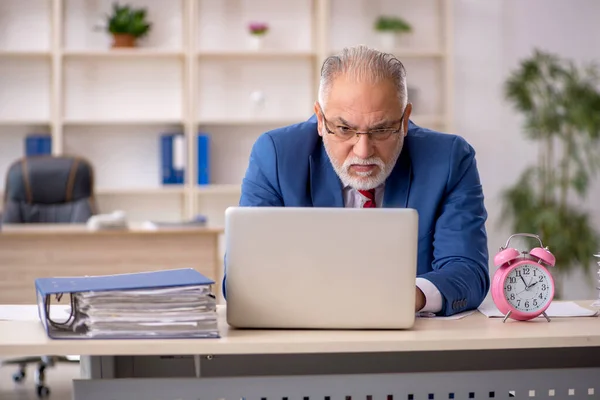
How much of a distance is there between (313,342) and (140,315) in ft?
0.98

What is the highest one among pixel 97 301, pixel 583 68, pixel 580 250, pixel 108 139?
pixel 583 68

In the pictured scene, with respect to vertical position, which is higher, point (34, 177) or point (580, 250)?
point (34, 177)

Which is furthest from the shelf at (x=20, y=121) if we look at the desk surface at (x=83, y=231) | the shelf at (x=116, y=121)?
the desk surface at (x=83, y=231)

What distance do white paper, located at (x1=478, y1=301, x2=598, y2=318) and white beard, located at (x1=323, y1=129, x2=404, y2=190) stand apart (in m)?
0.37

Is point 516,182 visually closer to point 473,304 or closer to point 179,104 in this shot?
point 179,104

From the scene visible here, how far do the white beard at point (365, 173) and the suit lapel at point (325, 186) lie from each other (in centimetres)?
7

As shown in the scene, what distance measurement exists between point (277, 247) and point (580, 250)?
410cm

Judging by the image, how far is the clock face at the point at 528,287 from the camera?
1.65 m

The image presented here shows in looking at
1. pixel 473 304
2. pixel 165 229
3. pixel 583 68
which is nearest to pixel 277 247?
pixel 473 304

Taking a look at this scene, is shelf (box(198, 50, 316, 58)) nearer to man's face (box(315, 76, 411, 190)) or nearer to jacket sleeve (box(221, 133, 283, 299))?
jacket sleeve (box(221, 133, 283, 299))

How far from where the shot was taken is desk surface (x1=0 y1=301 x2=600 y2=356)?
1383 mm

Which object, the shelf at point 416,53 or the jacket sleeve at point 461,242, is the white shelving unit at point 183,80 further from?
the jacket sleeve at point 461,242

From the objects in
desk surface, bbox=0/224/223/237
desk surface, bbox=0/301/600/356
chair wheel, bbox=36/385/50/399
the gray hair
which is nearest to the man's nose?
the gray hair

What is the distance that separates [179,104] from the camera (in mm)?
5543
